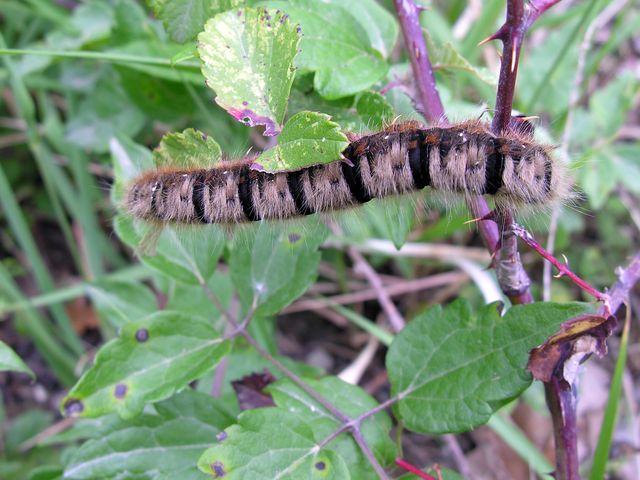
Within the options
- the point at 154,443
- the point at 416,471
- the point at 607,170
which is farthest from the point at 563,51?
the point at 154,443

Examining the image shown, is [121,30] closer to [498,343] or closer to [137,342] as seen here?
[137,342]

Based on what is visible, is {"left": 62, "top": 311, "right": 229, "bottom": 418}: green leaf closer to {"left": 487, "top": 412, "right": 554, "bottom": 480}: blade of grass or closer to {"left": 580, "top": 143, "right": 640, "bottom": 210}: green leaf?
{"left": 487, "top": 412, "right": 554, "bottom": 480}: blade of grass

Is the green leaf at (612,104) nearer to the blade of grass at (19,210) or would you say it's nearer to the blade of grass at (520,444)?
the blade of grass at (520,444)

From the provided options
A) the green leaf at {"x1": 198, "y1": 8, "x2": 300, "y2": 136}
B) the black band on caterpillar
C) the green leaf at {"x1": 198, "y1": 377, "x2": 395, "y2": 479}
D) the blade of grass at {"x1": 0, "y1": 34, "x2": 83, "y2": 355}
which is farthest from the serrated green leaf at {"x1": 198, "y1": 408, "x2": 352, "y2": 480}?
the blade of grass at {"x1": 0, "y1": 34, "x2": 83, "y2": 355}

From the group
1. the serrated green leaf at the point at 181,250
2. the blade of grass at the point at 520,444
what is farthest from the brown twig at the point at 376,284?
the serrated green leaf at the point at 181,250

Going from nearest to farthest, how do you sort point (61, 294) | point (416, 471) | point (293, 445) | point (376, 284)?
1. point (293, 445)
2. point (416, 471)
3. point (61, 294)
4. point (376, 284)

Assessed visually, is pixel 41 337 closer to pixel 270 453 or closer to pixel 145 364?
pixel 145 364
